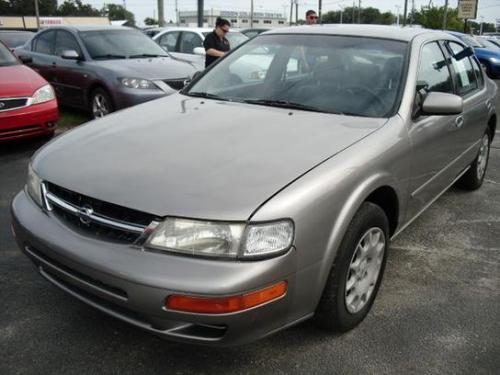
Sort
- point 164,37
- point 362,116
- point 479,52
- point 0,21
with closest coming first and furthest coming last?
point 362,116 < point 164,37 < point 479,52 < point 0,21

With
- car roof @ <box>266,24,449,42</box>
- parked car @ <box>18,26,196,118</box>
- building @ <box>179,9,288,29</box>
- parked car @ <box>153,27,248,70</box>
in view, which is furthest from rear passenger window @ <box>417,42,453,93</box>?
building @ <box>179,9,288,29</box>

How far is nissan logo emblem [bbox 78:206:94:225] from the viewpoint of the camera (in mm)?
2203

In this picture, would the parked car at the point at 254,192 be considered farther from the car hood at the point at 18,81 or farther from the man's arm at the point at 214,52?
the man's arm at the point at 214,52

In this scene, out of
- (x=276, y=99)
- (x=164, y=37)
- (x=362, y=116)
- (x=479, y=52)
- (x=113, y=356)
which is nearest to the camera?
(x=113, y=356)

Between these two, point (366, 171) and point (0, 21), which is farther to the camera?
point (0, 21)

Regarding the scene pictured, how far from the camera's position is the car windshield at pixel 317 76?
3035mm

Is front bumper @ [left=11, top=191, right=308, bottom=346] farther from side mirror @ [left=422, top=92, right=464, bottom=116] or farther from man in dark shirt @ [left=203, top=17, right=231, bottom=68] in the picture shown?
man in dark shirt @ [left=203, top=17, right=231, bottom=68]

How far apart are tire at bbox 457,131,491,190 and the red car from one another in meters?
4.59

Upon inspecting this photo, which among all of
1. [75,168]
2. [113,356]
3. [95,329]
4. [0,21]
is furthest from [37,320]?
[0,21]

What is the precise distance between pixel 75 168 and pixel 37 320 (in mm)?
876

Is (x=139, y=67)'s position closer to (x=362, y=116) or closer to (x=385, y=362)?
(x=362, y=116)

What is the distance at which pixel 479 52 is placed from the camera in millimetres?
17766

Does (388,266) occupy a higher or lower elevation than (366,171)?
lower

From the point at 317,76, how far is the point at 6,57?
4816 millimetres
